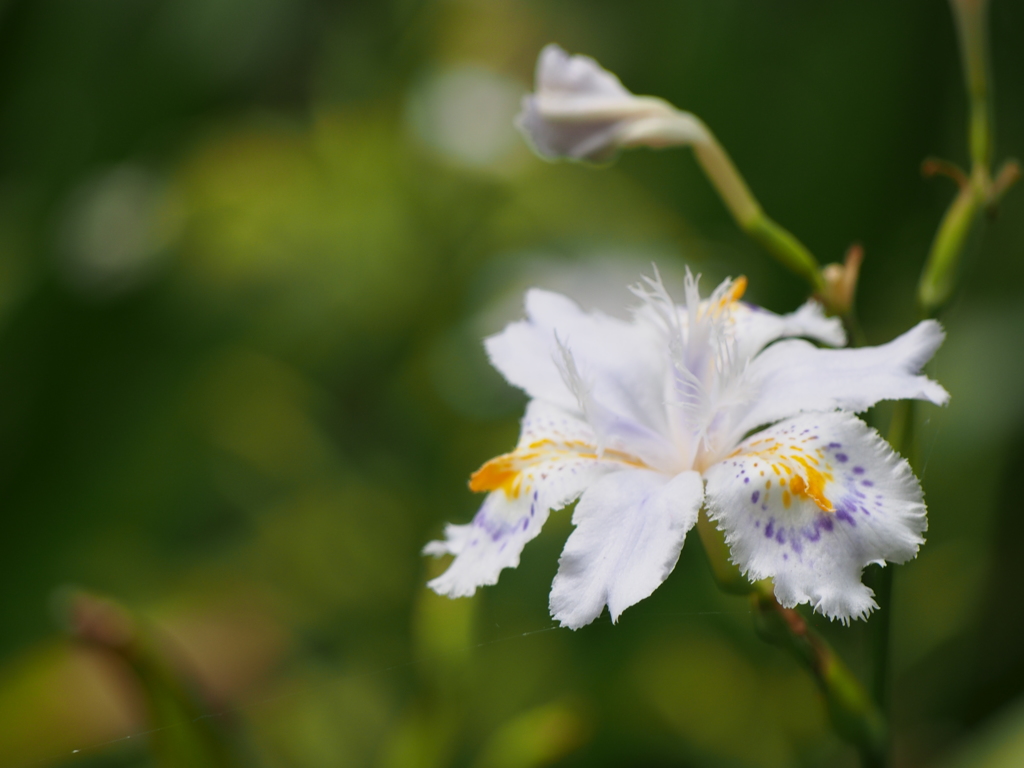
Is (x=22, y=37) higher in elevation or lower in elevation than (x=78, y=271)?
higher

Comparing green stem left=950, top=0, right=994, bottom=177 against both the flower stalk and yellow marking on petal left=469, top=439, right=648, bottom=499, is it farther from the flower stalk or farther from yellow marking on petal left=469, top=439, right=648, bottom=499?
yellow marking on petal left=469, top=439, right=648, bottom=499

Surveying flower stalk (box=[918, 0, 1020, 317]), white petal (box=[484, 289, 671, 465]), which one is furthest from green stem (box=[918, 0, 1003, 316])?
white petal (box=[484, 289, 671, 465])

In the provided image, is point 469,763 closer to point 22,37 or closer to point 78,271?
point 78,271

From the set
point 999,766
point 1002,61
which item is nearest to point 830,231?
point 1002,61

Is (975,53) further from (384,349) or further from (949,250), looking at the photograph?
(384,349)

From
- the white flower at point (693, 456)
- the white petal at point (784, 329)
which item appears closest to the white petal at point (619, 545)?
the white flower at point (693, 456)

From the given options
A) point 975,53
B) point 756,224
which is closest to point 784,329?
point 756,224
